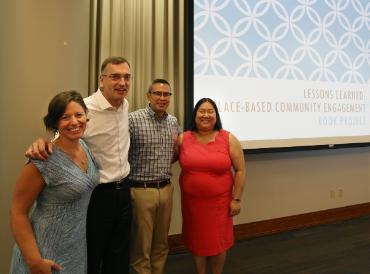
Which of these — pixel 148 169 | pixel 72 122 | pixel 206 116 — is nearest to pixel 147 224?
pixel 148 169

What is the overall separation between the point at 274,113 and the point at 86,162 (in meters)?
2.39

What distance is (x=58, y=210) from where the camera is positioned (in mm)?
1293

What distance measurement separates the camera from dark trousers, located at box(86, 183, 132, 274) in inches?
72.4

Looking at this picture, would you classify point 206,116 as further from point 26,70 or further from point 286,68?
point 286,68

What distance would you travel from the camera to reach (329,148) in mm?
3686

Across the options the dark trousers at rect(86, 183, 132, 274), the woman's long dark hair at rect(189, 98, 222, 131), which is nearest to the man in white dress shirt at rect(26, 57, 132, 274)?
the dark trousers at rect(86, 183, 132, 274)

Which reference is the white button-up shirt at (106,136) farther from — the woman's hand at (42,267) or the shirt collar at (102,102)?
the woman's hand at (42,267)

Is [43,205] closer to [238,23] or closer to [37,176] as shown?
[37,176]

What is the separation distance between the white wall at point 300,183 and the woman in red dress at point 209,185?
858mm

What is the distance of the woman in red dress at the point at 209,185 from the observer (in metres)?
2.14

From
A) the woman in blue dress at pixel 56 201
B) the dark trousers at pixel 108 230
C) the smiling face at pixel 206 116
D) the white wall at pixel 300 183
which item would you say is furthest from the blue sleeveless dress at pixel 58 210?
the white wall at pixel 300 183

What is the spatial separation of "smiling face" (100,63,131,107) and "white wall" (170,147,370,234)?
1.38 metres

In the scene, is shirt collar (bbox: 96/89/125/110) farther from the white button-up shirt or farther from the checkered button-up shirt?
the checkered button-up shirt

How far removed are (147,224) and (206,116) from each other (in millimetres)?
859
